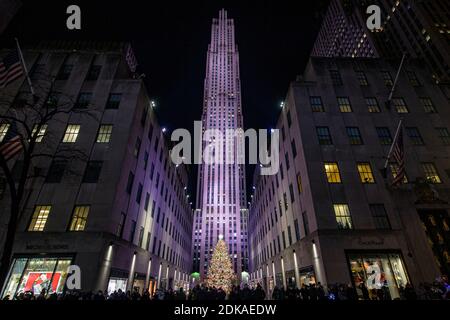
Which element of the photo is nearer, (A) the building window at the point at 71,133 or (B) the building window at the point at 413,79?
(A) the building window at the point at 71,133

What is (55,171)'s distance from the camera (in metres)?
22.0

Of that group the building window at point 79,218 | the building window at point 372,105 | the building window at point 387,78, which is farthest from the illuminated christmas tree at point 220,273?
the building window at point 387,78

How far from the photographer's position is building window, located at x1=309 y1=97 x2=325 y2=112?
26375 mm

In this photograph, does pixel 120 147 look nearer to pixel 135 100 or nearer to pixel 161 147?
pixel 135 100

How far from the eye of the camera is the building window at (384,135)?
24578mm

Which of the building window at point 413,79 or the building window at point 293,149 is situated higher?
the building window at point 413,79

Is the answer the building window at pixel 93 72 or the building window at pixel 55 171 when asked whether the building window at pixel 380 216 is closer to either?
the building window at pixel 55 171

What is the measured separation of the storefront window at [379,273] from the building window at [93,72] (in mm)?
33685

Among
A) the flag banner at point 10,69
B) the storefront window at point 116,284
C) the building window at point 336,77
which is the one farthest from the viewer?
the building window at point 336,77

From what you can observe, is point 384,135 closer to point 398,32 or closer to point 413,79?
point 413,79

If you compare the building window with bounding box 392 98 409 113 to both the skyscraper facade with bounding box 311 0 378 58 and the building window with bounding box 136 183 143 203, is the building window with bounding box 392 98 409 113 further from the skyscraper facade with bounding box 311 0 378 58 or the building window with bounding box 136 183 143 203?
the skyscraper facade with bounding box 311 0 378 58

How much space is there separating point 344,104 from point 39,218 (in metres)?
33.9

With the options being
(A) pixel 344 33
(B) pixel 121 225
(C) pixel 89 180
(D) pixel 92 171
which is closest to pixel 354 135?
(B) pixel 121 225

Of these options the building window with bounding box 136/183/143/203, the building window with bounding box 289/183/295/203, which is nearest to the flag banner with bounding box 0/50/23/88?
the building window with bounding box 136/183/143/203
